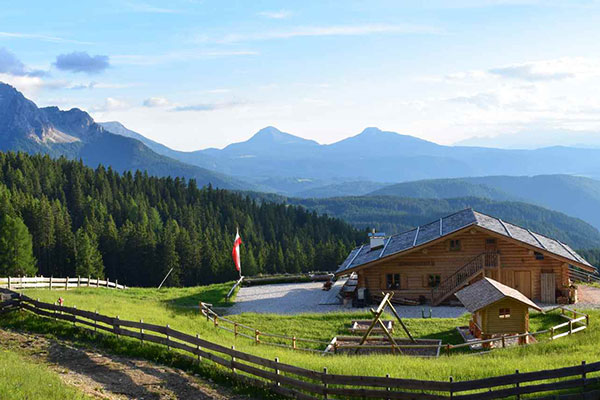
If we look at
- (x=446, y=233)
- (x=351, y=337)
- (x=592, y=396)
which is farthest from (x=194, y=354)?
(x=446, y=233)

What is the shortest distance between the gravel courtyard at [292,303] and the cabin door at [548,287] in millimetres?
6268

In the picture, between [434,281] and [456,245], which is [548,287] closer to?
[456,245]

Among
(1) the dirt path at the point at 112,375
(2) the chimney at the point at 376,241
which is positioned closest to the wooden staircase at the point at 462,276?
(2) the chimney at the point at 376,241

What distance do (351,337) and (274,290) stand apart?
21330mm

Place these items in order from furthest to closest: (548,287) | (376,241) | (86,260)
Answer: (86,260), (376,241), (548,287)

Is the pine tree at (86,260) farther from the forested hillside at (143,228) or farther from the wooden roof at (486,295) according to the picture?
the wooden roof at (486,295)

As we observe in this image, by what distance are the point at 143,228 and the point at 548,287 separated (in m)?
67.0

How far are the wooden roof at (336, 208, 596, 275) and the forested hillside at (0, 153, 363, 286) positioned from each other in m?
45.3

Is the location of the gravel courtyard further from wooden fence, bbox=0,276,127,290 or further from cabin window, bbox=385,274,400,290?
wooden fence, bbox=0,276,127,290

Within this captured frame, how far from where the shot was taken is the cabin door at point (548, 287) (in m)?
41.4

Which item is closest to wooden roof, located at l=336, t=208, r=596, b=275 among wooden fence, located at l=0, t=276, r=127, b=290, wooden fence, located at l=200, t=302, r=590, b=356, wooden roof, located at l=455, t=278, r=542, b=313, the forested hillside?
wooden fence, located at l=200, t=302, r=590, b=356

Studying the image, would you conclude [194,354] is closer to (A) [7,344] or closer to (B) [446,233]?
(A) [7,344]

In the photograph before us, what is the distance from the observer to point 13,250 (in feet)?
228

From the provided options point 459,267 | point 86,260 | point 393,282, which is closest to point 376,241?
point 393,282
